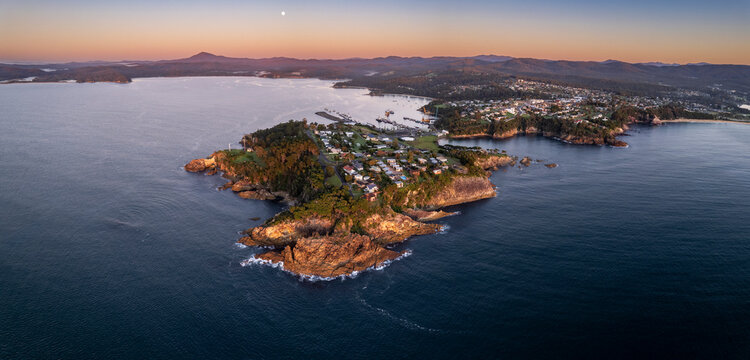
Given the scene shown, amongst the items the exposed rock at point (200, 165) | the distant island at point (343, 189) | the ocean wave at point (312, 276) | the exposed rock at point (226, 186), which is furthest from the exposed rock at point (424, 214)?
the exposed rock at point (200, 165)

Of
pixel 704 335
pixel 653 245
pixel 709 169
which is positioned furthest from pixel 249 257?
pixel 709 169

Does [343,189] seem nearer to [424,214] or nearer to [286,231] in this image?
[286,231]

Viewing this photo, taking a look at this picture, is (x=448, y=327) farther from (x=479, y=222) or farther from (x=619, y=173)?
(x=619, y=173)

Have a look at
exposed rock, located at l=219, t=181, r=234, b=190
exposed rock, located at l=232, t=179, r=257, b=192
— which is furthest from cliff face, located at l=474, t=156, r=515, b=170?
exposed rock, located at l=219, t=181, r=234, b=190

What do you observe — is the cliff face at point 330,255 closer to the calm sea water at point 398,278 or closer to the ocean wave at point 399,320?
the calm sea water at point 398,278

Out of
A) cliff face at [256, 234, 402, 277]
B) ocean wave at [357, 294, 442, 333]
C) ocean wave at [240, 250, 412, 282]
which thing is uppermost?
cliff face at [256, 234, 402, 277]

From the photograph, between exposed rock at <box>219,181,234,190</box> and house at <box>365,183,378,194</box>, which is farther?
exposed rock at <box>219,181,234,190</box>

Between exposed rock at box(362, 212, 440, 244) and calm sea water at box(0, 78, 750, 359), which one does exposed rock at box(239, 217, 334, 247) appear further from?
exposed rock at box(362, 212, 440, 244)

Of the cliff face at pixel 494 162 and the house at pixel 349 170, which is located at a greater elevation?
the house at pixel 349 170
